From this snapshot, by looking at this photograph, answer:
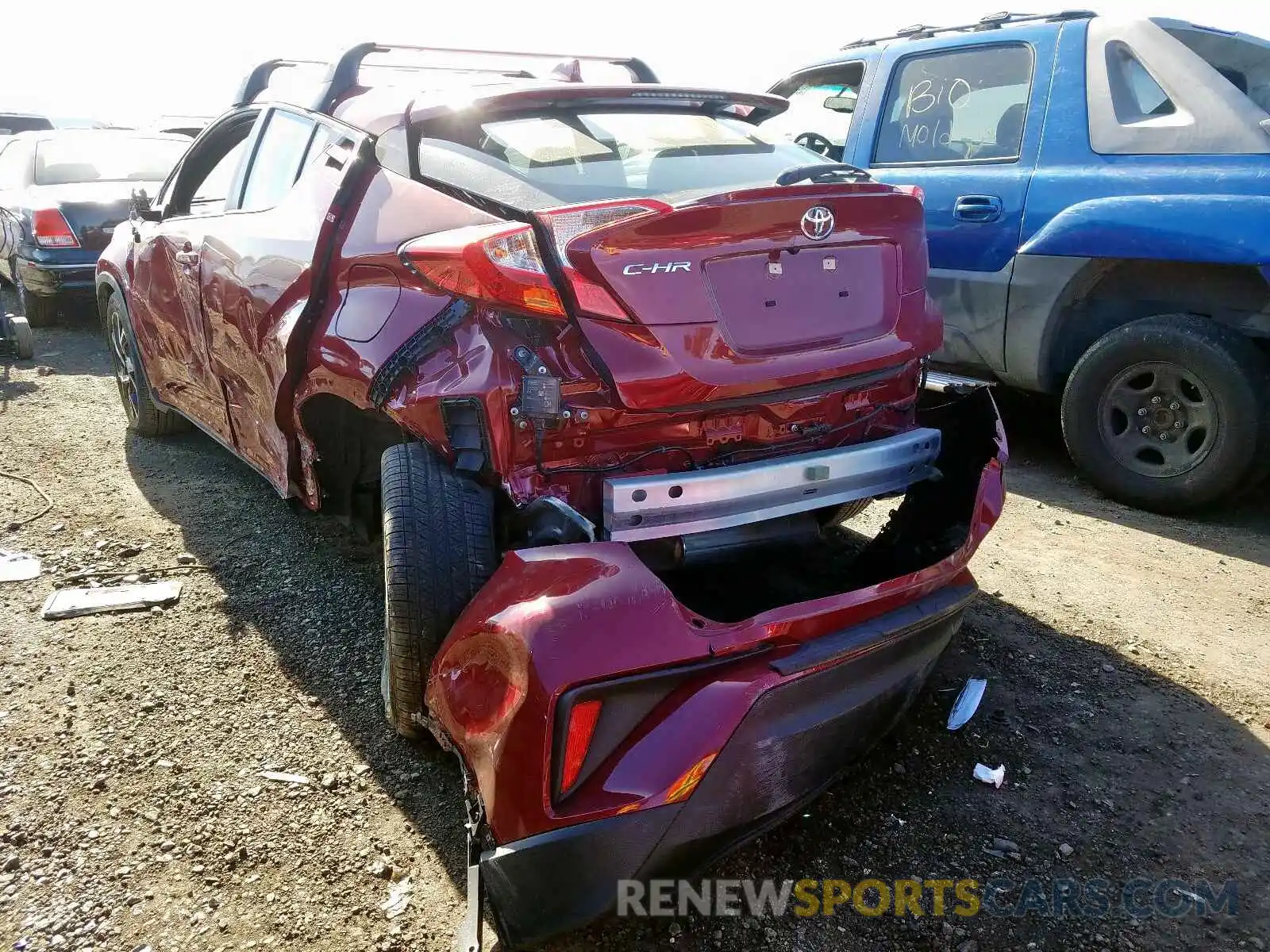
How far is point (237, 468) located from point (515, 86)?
2847 millimetres

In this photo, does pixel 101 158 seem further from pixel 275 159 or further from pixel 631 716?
pixel 631 716

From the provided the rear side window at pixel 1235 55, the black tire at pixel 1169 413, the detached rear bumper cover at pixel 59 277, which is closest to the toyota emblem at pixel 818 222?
the black tire at pixel 1169 413

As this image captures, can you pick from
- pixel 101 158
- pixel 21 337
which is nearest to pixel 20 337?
pixel 21 337

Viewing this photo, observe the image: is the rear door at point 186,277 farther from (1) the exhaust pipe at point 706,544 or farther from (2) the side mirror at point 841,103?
(2) the side mirror at point 841,103

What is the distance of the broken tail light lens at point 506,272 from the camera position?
1.99 m

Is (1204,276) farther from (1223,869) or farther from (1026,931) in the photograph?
(1026,931)

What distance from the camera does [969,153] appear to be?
180 inches

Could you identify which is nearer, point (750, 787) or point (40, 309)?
point (750, 787)

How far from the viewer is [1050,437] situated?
5.11 meters

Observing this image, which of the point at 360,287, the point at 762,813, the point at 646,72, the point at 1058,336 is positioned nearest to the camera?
the point at 762,813

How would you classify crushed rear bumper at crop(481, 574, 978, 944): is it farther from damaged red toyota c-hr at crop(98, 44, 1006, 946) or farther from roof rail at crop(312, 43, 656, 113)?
roof rail at crop(312, 43, 656, 113)

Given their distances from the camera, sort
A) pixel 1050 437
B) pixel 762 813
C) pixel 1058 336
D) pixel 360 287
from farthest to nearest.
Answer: pixel 1050 437 → pixel 1058 336 → pixel 360 287 → pixel 762 813

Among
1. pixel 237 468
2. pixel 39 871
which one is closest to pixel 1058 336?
pixel 237 468

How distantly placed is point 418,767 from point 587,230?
140cm
